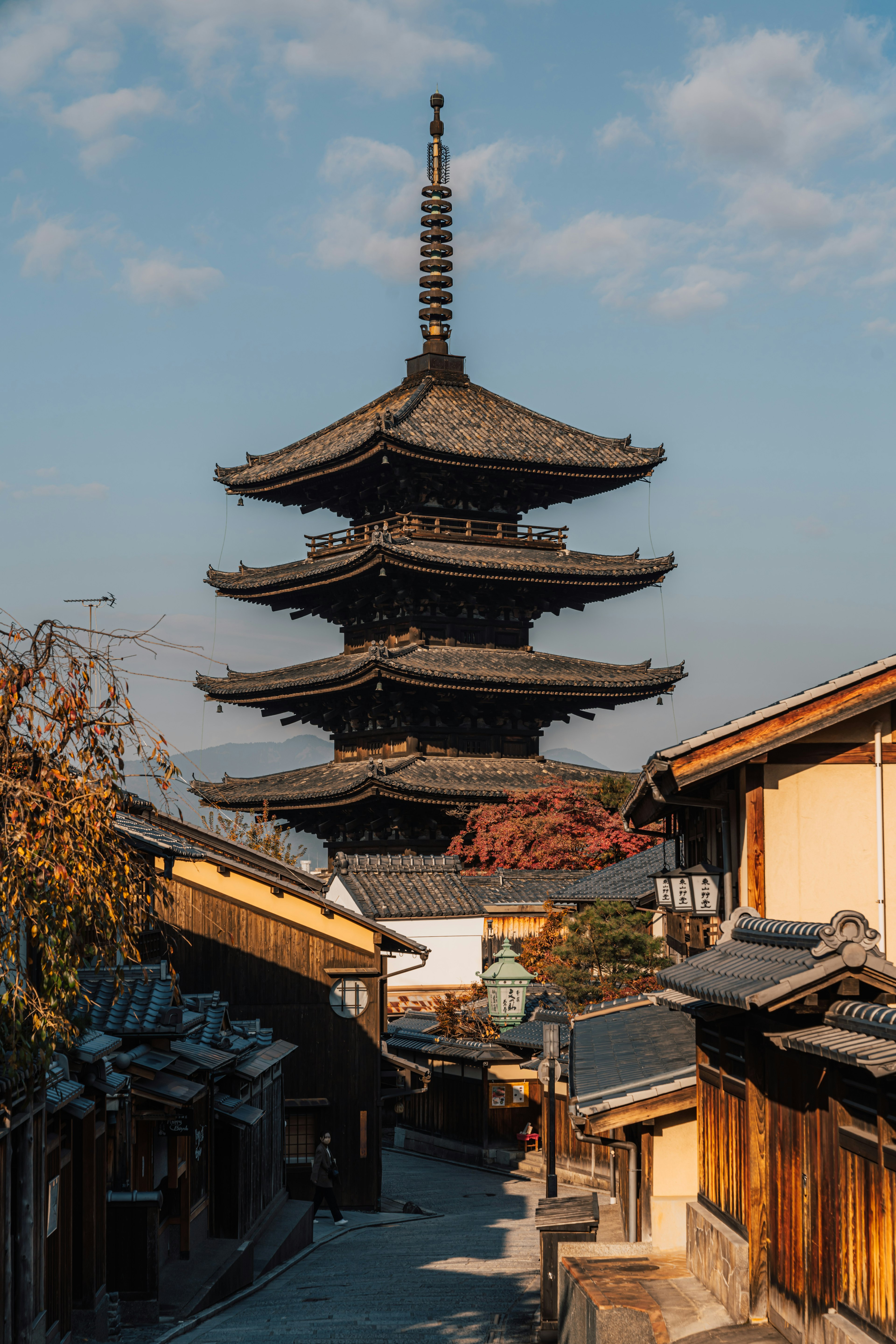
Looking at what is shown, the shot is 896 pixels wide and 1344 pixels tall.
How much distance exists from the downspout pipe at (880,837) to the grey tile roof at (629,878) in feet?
48.5

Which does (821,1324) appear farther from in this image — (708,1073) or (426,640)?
(426,640)

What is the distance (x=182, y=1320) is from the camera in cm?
1454

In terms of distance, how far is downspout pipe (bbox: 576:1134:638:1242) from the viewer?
615 inches

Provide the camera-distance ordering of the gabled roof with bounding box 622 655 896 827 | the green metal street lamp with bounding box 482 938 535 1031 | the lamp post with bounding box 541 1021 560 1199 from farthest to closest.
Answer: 1. the green metal street lamp with bounding box 482 938 535 1031
2. the lamp post with bounding box 541 1021 560 1199
3. the gabled roof with bounding box 622 655 896 827

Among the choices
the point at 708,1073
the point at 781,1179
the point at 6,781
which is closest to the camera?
the point at 6,781

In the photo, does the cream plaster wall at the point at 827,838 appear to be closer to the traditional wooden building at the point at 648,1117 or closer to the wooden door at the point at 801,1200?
the traditional wooden building at the point at 648,1117

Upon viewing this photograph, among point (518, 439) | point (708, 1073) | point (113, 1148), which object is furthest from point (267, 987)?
point (518, 439)

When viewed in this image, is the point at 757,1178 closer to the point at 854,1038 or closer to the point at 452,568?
the point at 854,1038

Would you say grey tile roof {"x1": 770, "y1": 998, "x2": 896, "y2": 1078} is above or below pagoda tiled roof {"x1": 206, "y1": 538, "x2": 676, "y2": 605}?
below

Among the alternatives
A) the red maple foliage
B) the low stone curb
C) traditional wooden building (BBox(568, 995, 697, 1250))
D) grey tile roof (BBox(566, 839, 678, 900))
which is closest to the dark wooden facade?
the low stone curb

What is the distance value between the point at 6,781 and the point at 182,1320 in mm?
8575

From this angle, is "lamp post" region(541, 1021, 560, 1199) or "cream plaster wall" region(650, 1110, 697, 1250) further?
"lamp post" region(541, 1021, 560, 1199)

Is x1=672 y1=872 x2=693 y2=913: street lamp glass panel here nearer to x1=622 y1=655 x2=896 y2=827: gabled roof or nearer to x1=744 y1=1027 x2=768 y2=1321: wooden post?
x1=622 y1=655 x2=896 y2=827: gabled roof

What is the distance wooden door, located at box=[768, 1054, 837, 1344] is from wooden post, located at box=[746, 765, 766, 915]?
292cm
